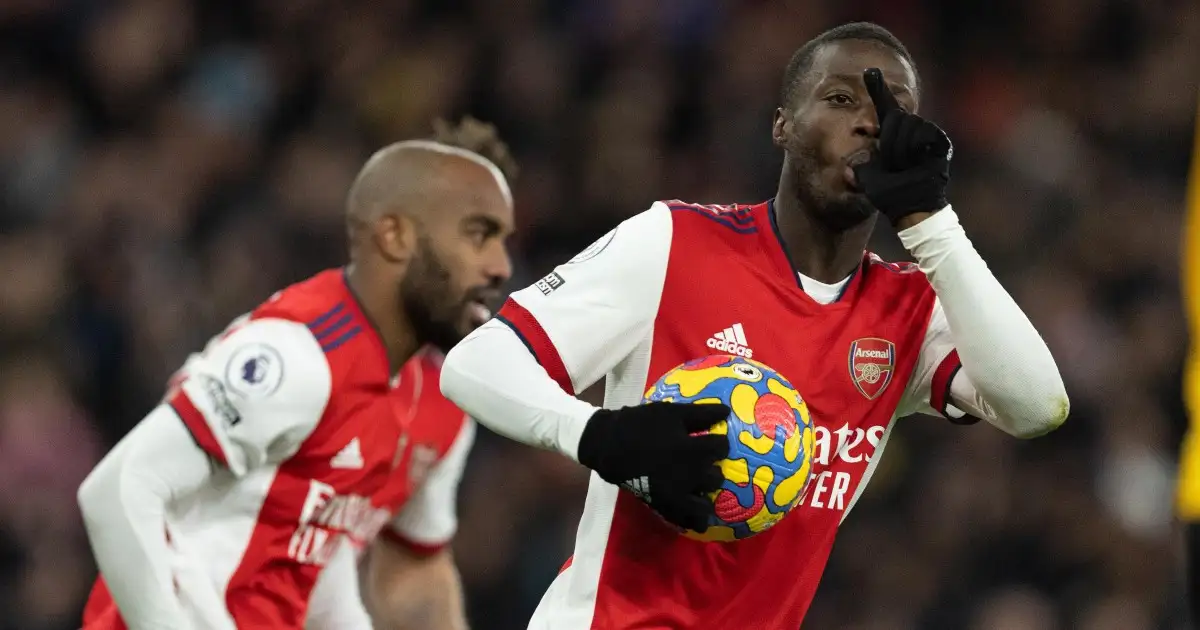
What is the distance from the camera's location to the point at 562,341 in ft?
10.3

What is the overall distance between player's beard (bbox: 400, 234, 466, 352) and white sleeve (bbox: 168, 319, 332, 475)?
1.44ft

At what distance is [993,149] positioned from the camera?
383 inches

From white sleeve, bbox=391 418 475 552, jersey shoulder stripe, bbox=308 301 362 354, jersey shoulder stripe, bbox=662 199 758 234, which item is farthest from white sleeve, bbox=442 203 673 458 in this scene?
white sleeve, bbox=391 418 475 552

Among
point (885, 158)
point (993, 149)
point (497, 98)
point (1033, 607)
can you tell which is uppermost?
point (885, 158)

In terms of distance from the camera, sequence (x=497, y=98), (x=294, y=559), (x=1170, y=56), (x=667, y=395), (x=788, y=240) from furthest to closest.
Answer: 1. (x=1170, y=56)
2. (x=497, y=98)
3. (x=294, y=559)
4. (x=788, y=240)
5. (x=667, y=395)

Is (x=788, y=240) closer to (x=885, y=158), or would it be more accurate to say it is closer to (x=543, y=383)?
(x=885, y=158)

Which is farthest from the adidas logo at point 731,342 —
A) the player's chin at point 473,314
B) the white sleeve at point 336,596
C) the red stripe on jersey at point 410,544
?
the red stripe on jersey at point 410,544

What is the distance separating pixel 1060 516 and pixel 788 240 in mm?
5373

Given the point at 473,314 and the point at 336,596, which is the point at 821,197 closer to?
the point at 473,314

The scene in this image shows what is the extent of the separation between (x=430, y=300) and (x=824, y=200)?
64.6 inches

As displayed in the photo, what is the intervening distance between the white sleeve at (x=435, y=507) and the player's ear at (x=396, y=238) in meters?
0.61

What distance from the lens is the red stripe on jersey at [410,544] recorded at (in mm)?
5074

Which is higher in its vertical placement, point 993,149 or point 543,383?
point 543,383

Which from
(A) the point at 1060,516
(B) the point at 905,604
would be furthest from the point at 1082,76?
(B) the point at 905,604
